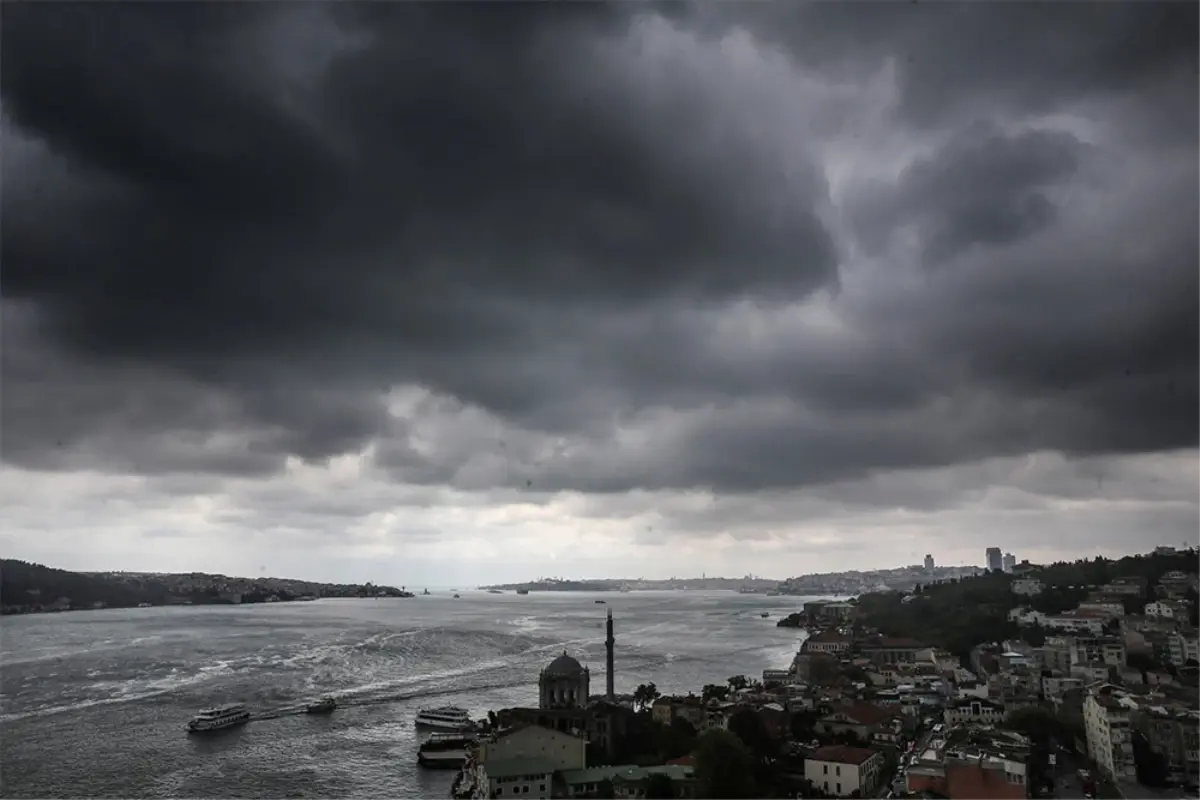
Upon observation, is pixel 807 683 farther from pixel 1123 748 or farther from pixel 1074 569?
pixel 1074 569

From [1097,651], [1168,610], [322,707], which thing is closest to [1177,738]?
[1097,651]

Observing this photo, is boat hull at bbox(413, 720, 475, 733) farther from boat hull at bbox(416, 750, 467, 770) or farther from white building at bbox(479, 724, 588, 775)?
white building at bbox(479, 724, 588, 775)

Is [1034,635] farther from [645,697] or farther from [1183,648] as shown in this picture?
[645,697]

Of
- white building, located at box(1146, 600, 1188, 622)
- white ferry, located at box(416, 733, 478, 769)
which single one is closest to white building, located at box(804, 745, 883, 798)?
white ferry, located at box(416, 733, 478, 769)

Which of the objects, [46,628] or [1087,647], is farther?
[46,628]

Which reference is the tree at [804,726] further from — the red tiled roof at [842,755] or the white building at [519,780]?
the white building at [519,780]

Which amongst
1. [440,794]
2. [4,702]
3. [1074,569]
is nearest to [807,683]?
[440,794]

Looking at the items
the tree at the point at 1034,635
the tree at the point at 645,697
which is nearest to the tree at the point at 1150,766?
the tree at the point at 645,697
